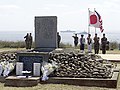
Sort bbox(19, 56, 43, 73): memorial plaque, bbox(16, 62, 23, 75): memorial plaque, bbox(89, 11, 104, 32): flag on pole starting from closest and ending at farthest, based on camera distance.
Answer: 1. bbox(16, 62, 23, 75): memorial plaque
2. bbox(19, 56, 43, 73): memorial plaque
3. bbox(89, 11, 104, 32): flag on pole

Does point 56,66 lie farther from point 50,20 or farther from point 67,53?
point 50,20

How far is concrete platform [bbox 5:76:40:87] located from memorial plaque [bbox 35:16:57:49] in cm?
369

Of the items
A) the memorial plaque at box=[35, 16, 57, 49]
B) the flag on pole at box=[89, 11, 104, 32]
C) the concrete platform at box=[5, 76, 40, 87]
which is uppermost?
the flag on pole at box=[89, 11, 104, 32]

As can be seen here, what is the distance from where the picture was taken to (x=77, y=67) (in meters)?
12.1

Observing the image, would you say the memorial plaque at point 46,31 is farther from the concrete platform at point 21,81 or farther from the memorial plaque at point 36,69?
the concrete platform at point 21,81

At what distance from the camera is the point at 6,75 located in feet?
38.0

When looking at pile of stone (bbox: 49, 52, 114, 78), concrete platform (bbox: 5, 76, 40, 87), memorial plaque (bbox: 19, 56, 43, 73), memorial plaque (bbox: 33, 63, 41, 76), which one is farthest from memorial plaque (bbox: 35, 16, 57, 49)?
concrete platform (bbox: 5, 76, 40, 87)

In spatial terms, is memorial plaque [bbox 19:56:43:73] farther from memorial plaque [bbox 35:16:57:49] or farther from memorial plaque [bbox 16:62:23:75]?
memorial plaque [bbox 35:16:57:49]

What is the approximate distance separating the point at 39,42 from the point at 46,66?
123 inches

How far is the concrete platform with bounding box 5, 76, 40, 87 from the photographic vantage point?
1067cm

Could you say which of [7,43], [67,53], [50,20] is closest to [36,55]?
[67,53]

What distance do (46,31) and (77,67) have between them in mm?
2854

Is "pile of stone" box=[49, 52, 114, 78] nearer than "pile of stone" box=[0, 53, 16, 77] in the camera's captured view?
Yes

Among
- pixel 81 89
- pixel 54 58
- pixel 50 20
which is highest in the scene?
pixel 50 20
